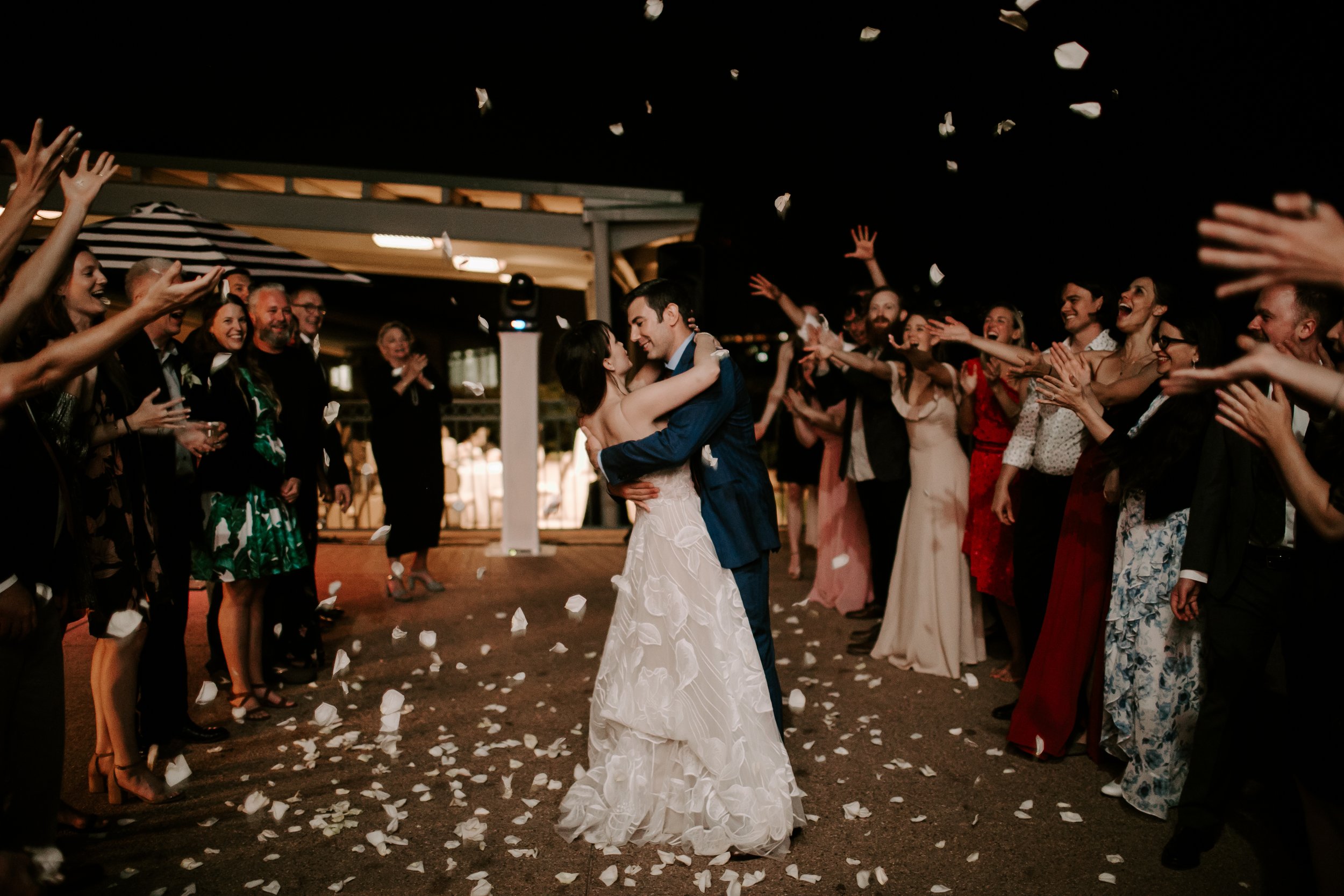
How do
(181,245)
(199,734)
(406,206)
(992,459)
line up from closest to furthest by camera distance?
(199,734) → (992,459) → (181,245) → (406,206)

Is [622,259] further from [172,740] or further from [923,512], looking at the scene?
[172,740]

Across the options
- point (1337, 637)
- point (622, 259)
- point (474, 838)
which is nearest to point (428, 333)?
point (622, 259)

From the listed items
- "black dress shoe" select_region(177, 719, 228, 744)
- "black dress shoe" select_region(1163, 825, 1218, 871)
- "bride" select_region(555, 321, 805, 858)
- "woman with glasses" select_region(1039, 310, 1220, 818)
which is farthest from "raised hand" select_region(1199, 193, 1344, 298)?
"black dress shoe" select_region(177, 719, 228, 744)

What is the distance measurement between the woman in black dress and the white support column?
169 centimetres

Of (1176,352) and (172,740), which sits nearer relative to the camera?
(1176,352)

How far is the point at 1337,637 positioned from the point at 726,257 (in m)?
25.4

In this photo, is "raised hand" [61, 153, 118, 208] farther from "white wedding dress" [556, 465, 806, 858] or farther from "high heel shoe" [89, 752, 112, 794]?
"high heel shoe" [89, 752, 112, 794]

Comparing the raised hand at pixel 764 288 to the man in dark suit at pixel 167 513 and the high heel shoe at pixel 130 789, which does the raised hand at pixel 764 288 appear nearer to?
the man in dark suit at pixel 167 513

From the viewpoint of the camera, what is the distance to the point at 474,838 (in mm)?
2951

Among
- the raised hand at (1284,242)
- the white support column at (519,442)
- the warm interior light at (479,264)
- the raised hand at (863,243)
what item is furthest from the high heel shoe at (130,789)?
the warm interior light at (479,264)

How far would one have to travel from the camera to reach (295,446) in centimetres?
459

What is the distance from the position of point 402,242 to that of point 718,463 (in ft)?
31.4

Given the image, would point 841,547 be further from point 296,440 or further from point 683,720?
point 296,440

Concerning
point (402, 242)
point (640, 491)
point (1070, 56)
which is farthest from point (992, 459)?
point (402, 242)
